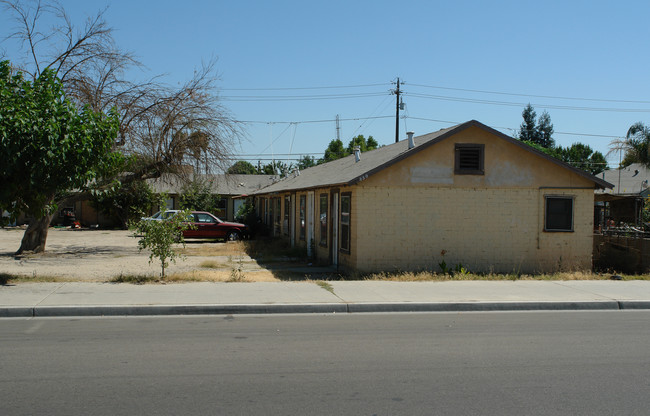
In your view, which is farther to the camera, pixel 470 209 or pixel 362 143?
pixel 362 143

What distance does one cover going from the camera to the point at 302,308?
1036 centimetres

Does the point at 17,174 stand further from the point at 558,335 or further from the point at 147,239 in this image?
the point at 558,335

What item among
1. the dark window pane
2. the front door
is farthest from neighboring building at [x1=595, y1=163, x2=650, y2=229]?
the front door

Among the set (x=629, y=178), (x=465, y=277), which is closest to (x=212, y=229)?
(x=465, y=277)

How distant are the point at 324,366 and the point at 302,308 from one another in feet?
12.2

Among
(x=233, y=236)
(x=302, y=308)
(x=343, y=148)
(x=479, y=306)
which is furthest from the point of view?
(x=343, y=148)

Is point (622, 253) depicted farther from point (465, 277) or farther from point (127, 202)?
point (127, 202)

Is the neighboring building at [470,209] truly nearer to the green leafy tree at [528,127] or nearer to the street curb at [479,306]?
the street curb at [479,306]

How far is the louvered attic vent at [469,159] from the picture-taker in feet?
50.4

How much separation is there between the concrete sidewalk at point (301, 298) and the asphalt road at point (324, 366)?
0.51m

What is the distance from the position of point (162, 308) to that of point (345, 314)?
3.25 meters

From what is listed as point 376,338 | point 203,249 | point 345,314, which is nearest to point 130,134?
point 203,249

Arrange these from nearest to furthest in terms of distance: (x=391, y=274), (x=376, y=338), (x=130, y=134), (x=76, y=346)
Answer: (x=76, y=346) → (x=376, y=338) → (x=391, y=274) → (x=130, y=134)

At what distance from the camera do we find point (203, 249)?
23109mm
